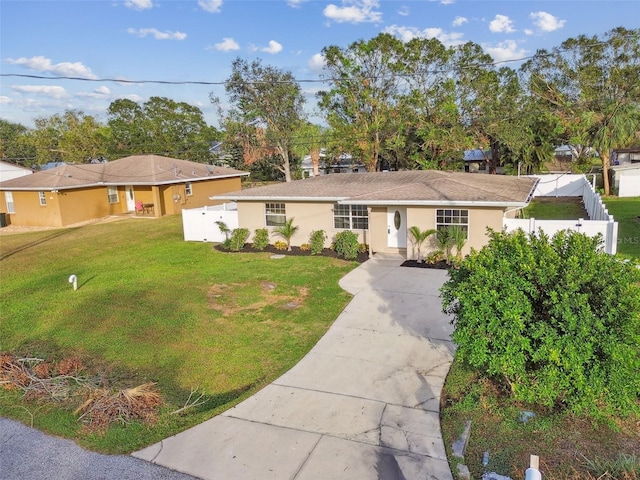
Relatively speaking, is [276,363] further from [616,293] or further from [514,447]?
[616,293]

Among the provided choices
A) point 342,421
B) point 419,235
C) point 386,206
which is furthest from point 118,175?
point 342,421

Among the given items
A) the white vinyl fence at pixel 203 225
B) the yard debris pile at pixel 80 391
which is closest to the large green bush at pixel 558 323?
the yard debris pile at pixel 80 391

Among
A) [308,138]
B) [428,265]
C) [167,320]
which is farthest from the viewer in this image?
[308,138]

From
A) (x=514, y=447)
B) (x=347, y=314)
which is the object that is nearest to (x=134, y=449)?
(x=514, y=447)

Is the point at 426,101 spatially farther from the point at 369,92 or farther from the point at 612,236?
the point at 612,236

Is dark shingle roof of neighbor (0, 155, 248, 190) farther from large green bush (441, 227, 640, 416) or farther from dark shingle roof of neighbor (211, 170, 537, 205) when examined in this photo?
large green bush (441, 227, 640, 416)

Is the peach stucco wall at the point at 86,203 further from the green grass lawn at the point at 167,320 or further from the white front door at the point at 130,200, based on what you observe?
the green grass lawn at the point at 167,320
